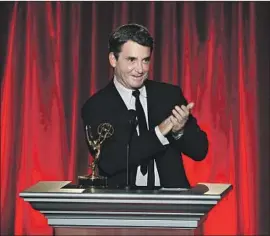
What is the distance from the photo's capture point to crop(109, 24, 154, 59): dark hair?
259 cm

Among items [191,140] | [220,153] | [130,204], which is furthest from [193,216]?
[220,153]

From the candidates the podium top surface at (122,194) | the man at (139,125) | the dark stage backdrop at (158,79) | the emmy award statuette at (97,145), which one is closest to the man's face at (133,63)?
the man at (139,125)

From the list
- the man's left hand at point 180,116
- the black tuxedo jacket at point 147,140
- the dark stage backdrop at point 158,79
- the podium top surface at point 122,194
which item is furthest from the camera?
the dark stage backdrop at point 158,79

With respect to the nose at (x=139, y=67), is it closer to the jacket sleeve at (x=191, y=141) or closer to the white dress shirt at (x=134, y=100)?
the white dress shirt at (x=134, y=100)

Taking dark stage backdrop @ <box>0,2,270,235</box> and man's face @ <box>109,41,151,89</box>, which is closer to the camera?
man's face @ <box>109,41,151,89</box>

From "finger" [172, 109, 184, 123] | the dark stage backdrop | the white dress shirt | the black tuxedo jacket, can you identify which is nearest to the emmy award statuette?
the black tuxedo jacket

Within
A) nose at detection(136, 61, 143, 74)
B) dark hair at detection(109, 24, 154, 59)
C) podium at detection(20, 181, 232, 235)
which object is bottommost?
podium at detection(20, 181, 232, 235)

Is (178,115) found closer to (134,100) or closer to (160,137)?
(160,137)

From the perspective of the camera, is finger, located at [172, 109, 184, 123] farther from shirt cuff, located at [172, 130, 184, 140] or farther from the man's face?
the man's face

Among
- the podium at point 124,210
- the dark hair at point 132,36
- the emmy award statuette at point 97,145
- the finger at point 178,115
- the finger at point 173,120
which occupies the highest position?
the dark hair at point 132,36

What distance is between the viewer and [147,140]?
2.48 m

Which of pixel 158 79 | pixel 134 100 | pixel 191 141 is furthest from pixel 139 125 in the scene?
pixel 158 79

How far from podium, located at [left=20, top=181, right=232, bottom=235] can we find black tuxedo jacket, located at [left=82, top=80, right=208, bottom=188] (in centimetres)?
43

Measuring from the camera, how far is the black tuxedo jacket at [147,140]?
2490 millimetres
